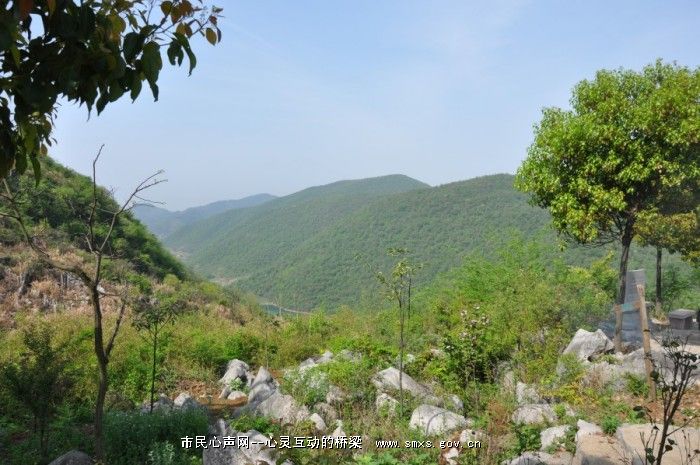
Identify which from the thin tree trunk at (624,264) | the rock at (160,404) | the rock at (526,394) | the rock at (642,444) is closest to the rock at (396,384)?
the rock at (526,394)

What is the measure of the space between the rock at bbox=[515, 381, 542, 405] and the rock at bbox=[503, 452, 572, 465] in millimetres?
1236

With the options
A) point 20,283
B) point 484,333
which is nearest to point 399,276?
point 484,333

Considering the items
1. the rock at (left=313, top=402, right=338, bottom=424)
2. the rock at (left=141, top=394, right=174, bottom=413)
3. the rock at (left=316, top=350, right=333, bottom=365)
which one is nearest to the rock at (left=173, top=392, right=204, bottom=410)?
the rock at (left=141, top=394, right=174, bottom=413)

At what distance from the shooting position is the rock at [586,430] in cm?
480

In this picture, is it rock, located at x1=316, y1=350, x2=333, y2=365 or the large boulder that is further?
rock, located at x1=316, y1=350, x2=333, y2=365

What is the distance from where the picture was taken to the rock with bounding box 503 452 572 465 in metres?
4.28

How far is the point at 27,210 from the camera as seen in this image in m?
16.5

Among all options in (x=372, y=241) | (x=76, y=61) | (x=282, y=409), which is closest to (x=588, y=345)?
(x=282, y=409)

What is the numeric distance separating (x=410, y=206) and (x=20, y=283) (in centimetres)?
4242

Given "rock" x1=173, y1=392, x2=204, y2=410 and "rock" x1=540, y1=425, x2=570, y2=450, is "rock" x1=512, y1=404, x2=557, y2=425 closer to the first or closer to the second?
"rock" x1=540, y1=425, x2=570, y2=450

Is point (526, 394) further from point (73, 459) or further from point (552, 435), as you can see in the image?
point (73, 459)

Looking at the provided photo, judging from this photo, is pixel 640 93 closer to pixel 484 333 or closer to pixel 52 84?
pixel 484 333

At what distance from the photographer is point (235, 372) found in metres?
7.94

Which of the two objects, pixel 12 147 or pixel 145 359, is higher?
pixel 12 147
